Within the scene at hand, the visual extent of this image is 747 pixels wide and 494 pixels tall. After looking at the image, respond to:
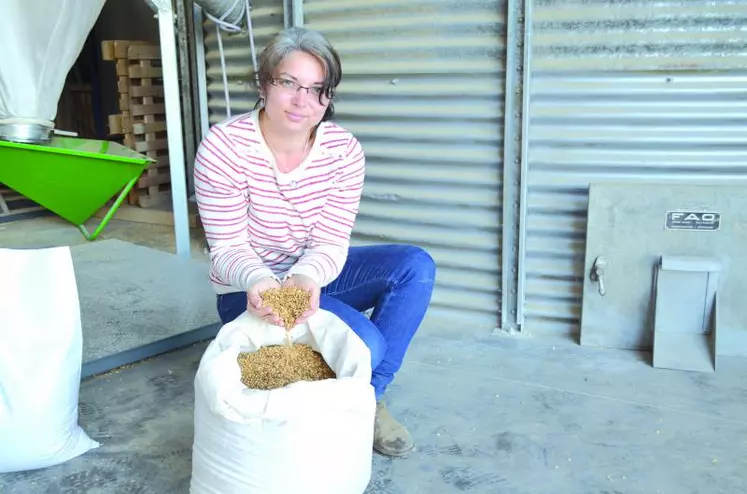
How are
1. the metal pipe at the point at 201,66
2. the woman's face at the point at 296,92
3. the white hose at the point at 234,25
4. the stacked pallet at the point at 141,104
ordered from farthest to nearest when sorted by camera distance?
the stacked pallet at the point at 141,104 → the metal pipe at the point at 201,66 → the white hose at the point at 234,25 → the woman's face at the point at 296,92

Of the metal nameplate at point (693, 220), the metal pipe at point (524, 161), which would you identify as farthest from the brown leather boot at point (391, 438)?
the metal nameplate at point (693, 220)

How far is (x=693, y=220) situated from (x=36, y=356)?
207 centimetres

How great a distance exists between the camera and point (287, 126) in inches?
67.3

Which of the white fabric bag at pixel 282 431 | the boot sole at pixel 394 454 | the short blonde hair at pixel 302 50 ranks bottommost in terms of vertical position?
the boot sole at pixel 394 454

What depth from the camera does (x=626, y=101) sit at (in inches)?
98.2

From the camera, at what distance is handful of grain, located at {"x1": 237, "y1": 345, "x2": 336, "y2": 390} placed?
1.50 meters

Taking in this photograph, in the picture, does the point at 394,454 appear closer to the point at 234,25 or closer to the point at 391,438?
the point at 391,438

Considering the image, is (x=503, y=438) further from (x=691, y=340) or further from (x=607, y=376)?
(x=691, y=340)

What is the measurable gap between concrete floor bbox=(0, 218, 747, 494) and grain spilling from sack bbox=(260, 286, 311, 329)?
0.48 metres

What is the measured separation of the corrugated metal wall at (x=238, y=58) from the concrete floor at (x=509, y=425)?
1.45m

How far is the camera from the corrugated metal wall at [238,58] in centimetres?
328

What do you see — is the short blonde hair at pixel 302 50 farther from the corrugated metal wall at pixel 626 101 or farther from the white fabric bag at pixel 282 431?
the corrugated metal wall at pixel 626 101

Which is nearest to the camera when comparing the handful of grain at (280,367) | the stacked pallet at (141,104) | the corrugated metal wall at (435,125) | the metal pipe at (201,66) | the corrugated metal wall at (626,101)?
the handful of grain at (280,367)

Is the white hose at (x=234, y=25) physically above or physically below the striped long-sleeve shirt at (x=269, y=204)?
above
